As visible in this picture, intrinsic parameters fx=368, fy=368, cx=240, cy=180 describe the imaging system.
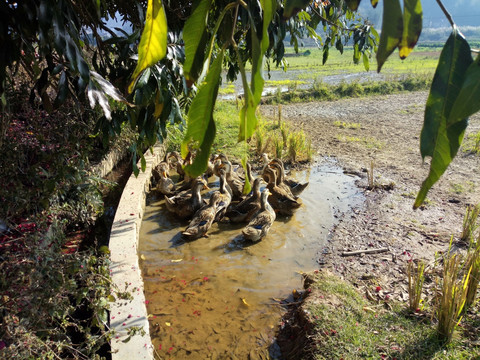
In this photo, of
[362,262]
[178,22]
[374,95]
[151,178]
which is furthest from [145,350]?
[374,95]

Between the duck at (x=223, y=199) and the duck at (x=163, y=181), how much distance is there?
2.93ft

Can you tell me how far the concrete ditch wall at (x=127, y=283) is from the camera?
2559 millimetres

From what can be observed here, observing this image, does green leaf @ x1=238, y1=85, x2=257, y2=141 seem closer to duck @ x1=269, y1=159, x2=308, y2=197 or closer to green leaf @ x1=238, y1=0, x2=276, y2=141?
green leaf @ x1=238, y1=0, x2=276, y2=141

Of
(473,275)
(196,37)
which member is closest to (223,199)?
(473,275)

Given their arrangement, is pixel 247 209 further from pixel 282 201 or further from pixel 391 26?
pixel 391 26

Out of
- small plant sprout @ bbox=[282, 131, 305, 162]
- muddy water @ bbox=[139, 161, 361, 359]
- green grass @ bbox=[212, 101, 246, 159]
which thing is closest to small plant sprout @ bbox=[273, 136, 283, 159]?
small plant sprout @ bbox=[282, 131, 305, 162]

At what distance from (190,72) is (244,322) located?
3276mm

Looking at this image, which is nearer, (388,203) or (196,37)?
(196,37)

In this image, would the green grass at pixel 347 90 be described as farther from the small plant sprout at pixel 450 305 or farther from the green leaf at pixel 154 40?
the green leaf at pixel 154 40

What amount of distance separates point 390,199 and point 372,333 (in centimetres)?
376

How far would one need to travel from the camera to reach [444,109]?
1.73 feet

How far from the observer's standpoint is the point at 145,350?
2557mm

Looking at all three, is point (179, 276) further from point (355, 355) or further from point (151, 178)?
point (151, 178)

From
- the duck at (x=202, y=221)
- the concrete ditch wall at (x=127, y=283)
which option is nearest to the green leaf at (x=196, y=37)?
the concrete ditch wall at (x=127, y=283)
